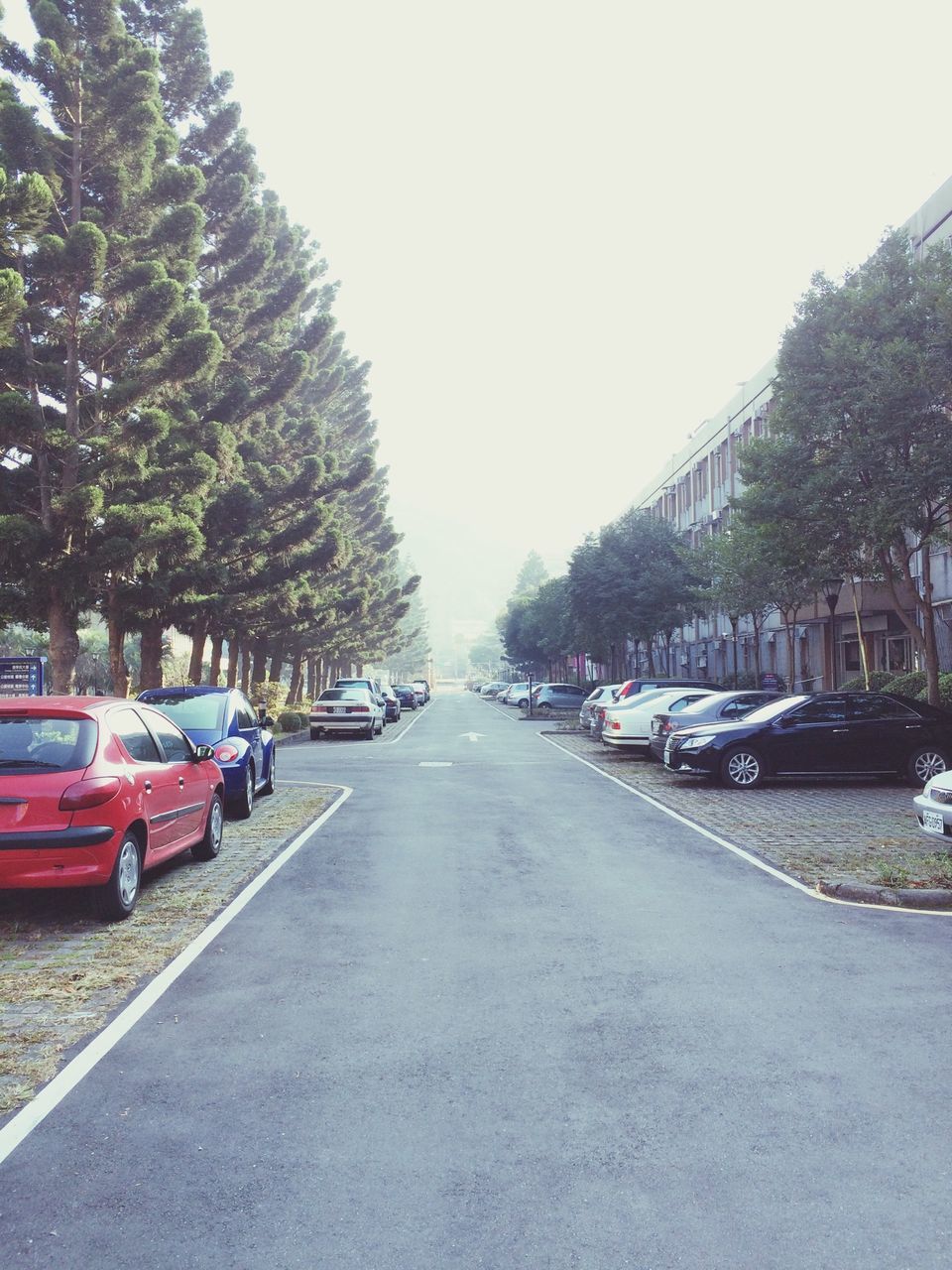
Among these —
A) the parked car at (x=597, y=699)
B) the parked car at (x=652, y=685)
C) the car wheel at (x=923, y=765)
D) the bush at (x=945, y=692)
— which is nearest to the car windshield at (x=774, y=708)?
the car wheel at (x=923, y=765)

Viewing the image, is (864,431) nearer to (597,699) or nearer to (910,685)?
(910,685)

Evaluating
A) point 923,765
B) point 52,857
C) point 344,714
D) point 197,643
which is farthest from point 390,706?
point 52,857

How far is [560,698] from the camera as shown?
5694 centimetres

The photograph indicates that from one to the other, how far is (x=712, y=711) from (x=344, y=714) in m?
15.7

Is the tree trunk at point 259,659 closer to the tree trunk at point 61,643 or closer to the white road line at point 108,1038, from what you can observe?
the tree trunk at point 61,643

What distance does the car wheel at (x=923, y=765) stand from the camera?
17.5 meters

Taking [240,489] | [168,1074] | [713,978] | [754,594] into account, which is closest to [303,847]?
[713,978]

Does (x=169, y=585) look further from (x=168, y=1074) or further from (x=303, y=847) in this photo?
(x=168, y=1074)

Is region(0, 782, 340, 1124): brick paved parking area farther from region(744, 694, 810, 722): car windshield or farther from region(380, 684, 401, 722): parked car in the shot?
region(380, 684, 401, 722): parked car

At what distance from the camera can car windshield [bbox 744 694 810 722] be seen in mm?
17750

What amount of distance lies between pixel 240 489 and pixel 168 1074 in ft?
95.6

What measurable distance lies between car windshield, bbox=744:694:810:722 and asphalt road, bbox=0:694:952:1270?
9298 millimetres

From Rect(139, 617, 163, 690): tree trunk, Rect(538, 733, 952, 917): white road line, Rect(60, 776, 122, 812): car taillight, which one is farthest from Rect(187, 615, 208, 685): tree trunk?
Rect(60, 776, 122, 812): car taillight

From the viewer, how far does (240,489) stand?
32875 mm
